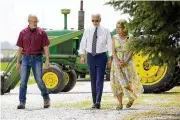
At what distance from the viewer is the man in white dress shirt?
1058 centimetres

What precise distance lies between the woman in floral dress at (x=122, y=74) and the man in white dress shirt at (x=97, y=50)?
0.15 m

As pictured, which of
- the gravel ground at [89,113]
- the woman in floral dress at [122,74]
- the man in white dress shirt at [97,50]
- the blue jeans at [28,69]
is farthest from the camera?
the blue jeans at [28,69]

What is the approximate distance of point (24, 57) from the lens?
10977mm

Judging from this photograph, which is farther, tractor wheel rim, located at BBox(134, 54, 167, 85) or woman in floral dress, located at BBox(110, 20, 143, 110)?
tractor wheel rim, located at BBox(134, 54, 167, 85)

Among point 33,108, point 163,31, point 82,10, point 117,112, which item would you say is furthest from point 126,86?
point 82,10

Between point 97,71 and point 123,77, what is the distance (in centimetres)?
45

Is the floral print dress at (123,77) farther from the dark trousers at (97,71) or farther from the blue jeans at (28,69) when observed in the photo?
the blue jeans at (28,69)

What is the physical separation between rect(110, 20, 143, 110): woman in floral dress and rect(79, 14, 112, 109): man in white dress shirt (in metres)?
0.15

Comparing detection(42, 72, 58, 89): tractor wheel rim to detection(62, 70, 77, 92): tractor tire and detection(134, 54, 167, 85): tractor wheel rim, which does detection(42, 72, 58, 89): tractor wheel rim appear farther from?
detection(134, 54, 167, 85): tractor wheel rim

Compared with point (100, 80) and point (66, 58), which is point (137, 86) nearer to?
point (100, 80)

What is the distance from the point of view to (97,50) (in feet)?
34.8

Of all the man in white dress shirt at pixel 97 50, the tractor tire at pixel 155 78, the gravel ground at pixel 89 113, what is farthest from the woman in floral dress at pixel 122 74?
the tractor tire at pixel 155 78

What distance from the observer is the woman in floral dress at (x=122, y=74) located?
10430mm

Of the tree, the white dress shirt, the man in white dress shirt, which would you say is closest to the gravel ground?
the man in white dress shirt
